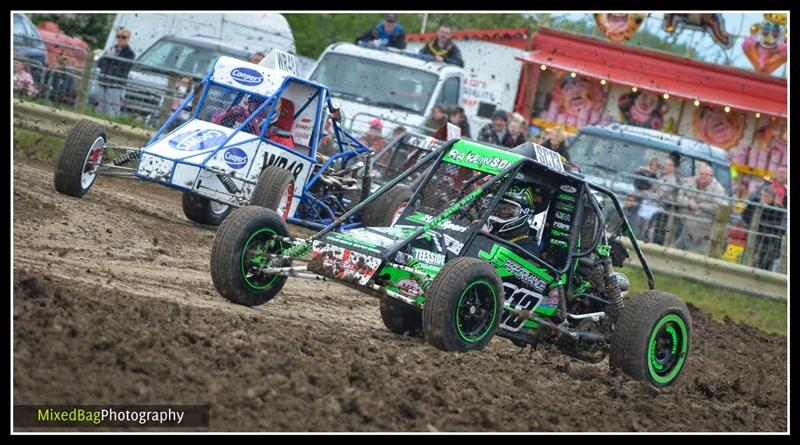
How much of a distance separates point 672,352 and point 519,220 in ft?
4.63

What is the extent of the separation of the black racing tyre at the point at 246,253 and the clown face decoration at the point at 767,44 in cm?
1550

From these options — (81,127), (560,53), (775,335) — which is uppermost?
(560,53)

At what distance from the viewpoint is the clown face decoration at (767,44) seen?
853 inches

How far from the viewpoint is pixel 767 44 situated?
21812mm

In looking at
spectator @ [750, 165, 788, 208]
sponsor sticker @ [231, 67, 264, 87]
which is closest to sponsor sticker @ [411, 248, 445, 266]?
sponsor sticker @ [231, 67, 264, 87]

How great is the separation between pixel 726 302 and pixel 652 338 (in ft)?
21.5

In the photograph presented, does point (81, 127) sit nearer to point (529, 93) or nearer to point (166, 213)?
point (166, 213)

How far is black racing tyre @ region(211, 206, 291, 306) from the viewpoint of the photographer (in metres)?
7.90

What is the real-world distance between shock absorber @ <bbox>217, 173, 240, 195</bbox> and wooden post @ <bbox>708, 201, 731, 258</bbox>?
641 cm

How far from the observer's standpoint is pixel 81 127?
11.5 meters

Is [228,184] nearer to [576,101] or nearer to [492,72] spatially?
[492,72]

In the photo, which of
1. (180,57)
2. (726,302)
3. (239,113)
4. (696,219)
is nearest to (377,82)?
(180,57)

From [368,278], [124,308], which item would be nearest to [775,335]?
[368,278]
